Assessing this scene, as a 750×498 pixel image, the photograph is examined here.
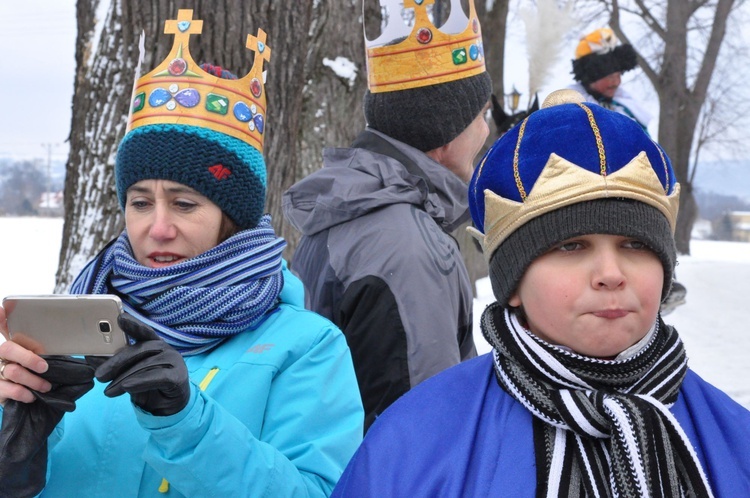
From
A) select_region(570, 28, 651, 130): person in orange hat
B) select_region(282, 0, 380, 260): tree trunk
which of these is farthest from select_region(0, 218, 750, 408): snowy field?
select_region(282, 0, 380, 260): tree trunk

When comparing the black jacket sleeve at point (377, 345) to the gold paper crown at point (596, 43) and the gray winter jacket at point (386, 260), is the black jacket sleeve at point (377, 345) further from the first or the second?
the gold paper crown at point (596, 43)

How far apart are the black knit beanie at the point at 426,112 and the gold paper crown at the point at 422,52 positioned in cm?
4

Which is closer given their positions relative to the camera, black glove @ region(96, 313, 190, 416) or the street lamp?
black glove @ region(96, 313, 190, 416)

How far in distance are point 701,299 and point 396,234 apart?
38.9 feet

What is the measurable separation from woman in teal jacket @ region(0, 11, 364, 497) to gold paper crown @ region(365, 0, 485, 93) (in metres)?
0.74

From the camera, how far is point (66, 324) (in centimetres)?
179

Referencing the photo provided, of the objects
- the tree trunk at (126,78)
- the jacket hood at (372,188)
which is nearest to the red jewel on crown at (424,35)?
the jacket hood at (372,188)

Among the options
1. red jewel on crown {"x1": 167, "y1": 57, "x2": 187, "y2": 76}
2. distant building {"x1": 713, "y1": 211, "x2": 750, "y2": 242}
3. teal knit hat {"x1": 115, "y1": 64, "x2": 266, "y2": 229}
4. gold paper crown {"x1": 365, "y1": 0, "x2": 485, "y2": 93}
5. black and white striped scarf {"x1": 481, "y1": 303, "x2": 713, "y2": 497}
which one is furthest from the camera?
distant building {"x1": 713, "y1": 211, "x2": 750, "y2": 242}

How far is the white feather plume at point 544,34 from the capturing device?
6109mm

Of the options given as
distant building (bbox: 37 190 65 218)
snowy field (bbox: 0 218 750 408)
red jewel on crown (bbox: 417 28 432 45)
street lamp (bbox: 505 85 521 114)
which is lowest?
distant building (bbox: 37 190 65 218)

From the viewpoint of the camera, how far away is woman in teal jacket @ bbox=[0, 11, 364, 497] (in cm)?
179

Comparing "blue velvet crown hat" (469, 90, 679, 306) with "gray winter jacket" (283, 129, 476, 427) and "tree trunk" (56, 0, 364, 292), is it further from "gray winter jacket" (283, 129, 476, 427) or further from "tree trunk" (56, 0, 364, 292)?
"tree trunk" (56, 0, 364, 292)

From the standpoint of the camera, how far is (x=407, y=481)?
1.61 meters

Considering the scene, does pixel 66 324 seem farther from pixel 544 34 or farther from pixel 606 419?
pixel 544 34
